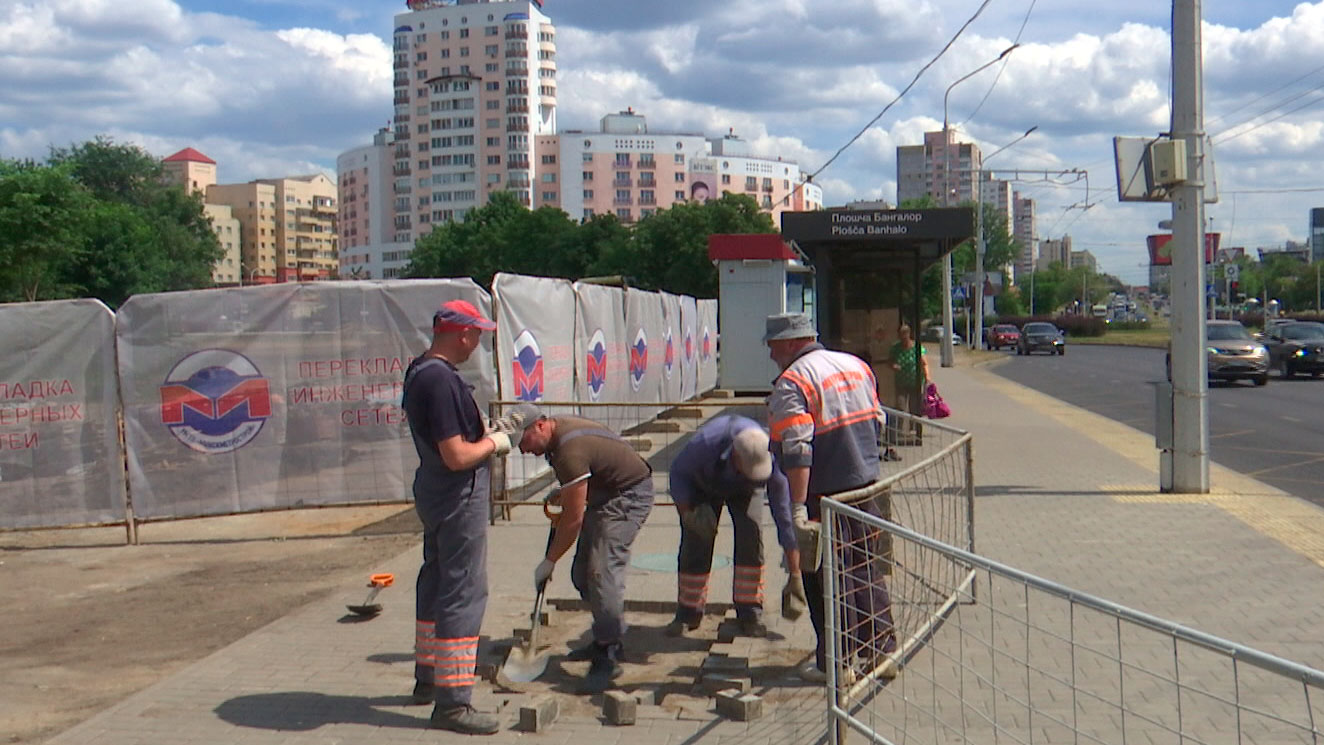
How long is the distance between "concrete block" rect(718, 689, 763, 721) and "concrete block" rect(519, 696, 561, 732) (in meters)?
0.78

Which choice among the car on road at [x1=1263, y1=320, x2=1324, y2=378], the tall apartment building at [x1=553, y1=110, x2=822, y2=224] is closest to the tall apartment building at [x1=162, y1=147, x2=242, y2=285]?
the tall apartment building at [x1=553, y1=110, x2=822, y2=224]

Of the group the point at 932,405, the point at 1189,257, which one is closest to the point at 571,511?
the point at 1189,257

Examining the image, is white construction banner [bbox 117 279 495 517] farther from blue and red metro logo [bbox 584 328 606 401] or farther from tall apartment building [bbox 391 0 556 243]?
tall apartment building [bbox 391 0 556 243]

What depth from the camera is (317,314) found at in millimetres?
10703

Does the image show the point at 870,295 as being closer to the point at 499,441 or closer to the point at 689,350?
the point at 689,350

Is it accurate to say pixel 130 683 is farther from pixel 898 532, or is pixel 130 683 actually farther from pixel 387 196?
pixel 387 196

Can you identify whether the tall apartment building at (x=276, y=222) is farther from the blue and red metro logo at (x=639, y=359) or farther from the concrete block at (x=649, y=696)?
the concrete block at (x=649, y=696)

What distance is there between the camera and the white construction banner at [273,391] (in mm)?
10406

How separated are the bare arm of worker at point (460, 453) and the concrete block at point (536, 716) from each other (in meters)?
1.11

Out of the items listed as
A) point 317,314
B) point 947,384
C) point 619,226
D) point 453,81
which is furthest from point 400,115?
point 317,314

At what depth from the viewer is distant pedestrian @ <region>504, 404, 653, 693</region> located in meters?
5.98

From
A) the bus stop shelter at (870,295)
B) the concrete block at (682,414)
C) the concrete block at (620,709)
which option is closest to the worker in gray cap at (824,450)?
the concrete block at (620,709)

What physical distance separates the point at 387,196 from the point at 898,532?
159229 mm

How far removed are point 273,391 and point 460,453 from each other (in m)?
5.83
